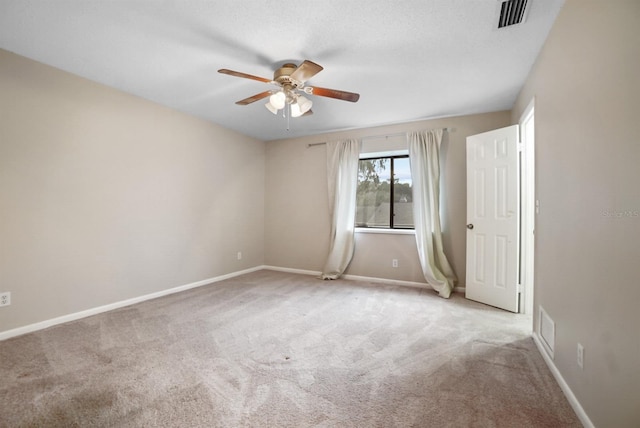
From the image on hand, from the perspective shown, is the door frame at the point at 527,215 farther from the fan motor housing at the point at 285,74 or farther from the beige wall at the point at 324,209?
the fan motor housing at the point at 285,74

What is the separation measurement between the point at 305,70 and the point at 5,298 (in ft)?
10.3

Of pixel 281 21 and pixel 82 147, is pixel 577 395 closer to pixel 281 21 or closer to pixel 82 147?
pixel 281 21

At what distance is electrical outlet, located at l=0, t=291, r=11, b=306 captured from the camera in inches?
88.8

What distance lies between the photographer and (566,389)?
1577 millimetres

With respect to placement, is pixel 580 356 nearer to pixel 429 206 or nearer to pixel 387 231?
pixel 429 206

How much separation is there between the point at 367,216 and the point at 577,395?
3264 mm

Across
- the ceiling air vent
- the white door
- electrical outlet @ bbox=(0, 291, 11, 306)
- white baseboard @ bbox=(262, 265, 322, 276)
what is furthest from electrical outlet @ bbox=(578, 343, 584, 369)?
electrical outlet @ bbox=(0, 291, 11, 306)

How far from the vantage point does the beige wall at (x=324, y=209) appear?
3727mm

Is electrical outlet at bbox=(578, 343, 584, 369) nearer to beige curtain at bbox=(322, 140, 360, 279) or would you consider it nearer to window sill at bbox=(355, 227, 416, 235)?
window sill at bbox=(355, 227, 416, 235)

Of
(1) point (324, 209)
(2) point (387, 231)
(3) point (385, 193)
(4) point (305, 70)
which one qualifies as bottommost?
(2) point (387, 231)

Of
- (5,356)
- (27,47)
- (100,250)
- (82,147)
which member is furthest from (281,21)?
(5,356)

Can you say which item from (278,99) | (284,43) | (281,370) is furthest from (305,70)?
(281,370)

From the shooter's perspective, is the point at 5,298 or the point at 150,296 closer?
the point at 5,298

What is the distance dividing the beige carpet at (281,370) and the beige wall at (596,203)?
16.4 inches
